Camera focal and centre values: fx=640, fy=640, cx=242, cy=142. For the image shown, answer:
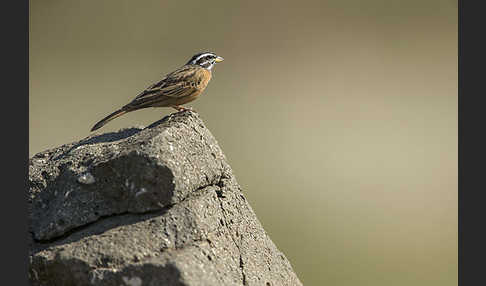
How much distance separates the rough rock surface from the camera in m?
4.06

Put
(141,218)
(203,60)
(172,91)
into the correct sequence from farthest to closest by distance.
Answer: (203,60) < (172,91) < (141,218)

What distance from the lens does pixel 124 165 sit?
431cm

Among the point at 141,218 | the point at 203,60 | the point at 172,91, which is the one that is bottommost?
the point at 141,218

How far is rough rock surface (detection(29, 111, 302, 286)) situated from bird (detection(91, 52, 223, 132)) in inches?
49.8

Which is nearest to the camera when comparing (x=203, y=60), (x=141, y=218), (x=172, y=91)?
(x=141, y=218)

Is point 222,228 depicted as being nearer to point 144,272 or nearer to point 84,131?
point 144,272

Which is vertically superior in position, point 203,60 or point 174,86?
point 203,60

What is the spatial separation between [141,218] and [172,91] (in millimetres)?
2343

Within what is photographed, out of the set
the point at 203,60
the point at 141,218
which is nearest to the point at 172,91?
the point at 203,60

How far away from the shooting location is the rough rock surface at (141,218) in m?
4.06

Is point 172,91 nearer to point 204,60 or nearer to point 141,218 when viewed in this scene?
point 204,60

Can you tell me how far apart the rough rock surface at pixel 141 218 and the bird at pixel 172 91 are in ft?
4.15

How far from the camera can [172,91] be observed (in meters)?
6.39

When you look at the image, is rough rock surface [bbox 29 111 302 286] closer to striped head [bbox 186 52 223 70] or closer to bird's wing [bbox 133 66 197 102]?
bird's wing [bbox 133 66 197 102]
